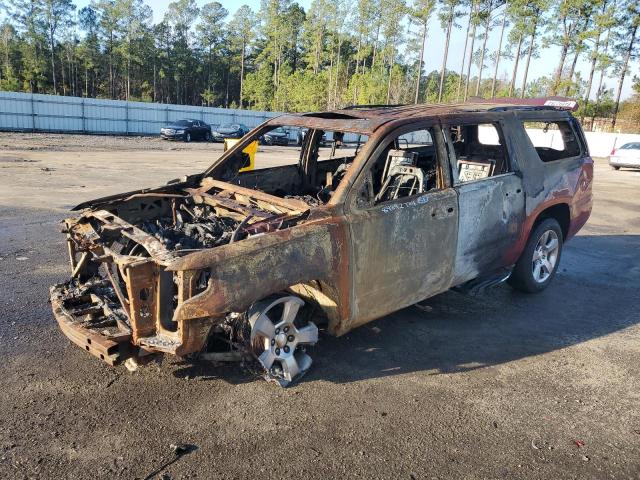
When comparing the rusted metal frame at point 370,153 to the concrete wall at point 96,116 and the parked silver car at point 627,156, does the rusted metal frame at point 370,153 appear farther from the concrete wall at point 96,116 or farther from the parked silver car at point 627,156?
the concrete wall at point 96,116

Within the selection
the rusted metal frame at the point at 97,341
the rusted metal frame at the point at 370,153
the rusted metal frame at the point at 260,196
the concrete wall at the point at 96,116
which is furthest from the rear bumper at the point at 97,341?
the concrete wall at the point at 96,116

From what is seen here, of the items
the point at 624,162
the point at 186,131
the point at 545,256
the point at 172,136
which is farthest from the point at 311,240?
the point at 186,131

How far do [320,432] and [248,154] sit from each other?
3406 millimetres

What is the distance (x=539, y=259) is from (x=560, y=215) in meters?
0.62

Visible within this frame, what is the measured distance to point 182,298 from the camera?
3.09 meters

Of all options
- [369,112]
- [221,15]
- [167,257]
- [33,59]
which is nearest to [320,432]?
[167,257]

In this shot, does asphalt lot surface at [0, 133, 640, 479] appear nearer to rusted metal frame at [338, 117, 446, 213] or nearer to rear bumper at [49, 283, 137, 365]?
rear bumper at [49, 283, 137, 365]

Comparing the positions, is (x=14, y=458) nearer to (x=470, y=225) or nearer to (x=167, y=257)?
(x=167, y=257)

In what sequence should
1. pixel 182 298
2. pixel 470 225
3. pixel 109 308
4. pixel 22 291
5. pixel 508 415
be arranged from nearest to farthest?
pixel 182 298
pixel 508 415
pixel 109 308
pixel 470 225
pixel 22 291

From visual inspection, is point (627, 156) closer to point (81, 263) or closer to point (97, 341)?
point (81, 263)

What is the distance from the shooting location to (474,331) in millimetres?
4773

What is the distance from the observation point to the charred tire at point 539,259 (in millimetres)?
5484

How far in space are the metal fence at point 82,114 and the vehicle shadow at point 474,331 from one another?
3257cm

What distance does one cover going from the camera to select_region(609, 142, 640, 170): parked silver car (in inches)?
906
